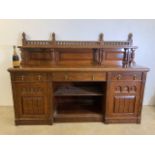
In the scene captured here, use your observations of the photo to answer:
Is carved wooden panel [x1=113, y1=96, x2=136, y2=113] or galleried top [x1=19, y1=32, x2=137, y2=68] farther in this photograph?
galleried top [x1=19, y1=32, x2=137, y2=68]

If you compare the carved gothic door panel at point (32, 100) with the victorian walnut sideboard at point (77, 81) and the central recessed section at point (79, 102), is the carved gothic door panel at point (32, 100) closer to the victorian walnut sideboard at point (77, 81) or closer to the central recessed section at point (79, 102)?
the victorian walnut sideboard at point (77, 81)

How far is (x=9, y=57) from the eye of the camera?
268 cm

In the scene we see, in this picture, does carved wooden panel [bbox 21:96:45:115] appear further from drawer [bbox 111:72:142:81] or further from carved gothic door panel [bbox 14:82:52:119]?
drawer [bbox 111:72:142:81]

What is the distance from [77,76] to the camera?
216 cm

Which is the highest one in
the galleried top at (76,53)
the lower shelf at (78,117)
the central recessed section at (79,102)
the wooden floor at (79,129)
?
the galleried top at (76,53)

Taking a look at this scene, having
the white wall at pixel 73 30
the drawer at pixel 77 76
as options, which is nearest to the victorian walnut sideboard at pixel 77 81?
the drawer at pixel 77 76

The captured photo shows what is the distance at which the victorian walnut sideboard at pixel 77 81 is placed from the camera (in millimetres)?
2160

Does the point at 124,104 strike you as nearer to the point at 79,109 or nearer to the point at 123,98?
the point at 123,98

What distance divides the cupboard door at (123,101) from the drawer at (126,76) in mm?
66

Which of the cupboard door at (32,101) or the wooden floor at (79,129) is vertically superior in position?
the cupboard door at (32,101)

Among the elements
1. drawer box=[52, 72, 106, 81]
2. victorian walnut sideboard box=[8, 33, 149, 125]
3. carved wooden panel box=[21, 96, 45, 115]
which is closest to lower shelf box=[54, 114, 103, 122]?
victorian walnut sideboard box=[8, 33, 149, 125]

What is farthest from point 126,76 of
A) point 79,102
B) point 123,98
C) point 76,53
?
point 79,102

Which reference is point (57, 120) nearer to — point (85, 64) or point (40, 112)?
point (40, 112)

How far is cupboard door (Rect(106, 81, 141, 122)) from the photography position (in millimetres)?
2245
